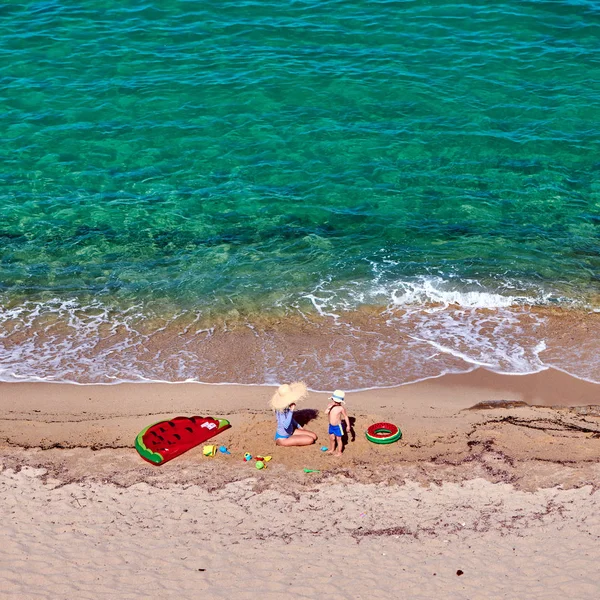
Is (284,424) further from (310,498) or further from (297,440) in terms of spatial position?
(310,498)

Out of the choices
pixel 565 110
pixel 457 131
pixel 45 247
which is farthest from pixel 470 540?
pixel 565 110

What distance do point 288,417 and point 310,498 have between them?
150 cm

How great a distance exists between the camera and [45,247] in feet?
63.6

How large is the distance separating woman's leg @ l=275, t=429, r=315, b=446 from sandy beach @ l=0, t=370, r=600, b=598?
0.13 meters

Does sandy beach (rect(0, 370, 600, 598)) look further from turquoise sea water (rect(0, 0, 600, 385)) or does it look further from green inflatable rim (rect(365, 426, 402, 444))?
turquoise sea water (rect(0, 0, 600, 385))

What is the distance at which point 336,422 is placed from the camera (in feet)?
41.0

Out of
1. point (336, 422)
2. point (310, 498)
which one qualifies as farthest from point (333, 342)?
point (310, 498)

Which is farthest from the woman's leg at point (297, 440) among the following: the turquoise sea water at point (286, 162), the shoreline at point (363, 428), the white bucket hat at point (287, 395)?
the turquoise sea water at point (286, 162)

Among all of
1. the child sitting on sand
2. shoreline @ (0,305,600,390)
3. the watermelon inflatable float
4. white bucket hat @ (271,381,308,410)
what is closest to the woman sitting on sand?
white bucket hat @ (271,381,308,410)

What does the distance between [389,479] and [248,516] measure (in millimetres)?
2225

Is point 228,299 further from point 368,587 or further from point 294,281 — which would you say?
point 368,587

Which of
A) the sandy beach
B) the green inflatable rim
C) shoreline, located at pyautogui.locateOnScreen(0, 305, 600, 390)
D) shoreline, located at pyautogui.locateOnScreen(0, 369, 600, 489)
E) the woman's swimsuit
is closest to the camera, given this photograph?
the sandy beach

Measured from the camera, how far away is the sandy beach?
33.6 feet

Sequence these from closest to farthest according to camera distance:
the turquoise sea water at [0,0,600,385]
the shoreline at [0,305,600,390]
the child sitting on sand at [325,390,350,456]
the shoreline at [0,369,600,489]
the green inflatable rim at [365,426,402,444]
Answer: the shoreline at [0,369,600,489] < the child sitting on sand at [325,390,350,456] < the green inflatable rim at [365,426,402,444] < the shoreline at [0,305,600,390] < the turquoise sea water at [0,0,600,385]
